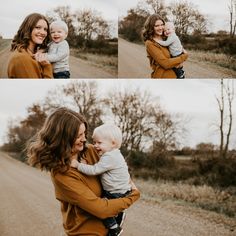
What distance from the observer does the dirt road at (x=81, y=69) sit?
3.89 m

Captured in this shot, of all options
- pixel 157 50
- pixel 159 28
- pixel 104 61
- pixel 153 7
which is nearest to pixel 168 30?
pixel 159 28

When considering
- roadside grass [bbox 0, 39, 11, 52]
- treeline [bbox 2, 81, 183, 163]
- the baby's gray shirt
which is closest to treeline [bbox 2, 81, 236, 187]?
treeline [bbox 2, 81, 183, 163]

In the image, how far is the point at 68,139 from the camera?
101 inches

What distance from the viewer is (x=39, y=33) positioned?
3.45 metres

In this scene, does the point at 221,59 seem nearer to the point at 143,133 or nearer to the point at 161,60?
the point at 161,60

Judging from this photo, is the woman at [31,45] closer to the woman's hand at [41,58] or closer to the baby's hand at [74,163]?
the woman's hand at [41,58]

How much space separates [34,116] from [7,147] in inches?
14.3

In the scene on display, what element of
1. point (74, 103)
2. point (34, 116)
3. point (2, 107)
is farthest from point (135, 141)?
point (2, 107)

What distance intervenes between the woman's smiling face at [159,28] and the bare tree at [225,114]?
0.81 m

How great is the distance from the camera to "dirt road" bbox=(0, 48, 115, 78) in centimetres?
389

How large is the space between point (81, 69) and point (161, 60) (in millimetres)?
706

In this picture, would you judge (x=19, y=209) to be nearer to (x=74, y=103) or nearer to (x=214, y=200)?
(x=74, y=103)

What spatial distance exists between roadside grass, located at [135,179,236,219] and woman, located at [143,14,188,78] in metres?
1.07

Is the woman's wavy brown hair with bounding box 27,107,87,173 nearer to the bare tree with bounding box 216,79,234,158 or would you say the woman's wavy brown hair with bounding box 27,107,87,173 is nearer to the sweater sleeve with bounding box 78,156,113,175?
the sweater sleeve with bounding box 78,156,113,175
